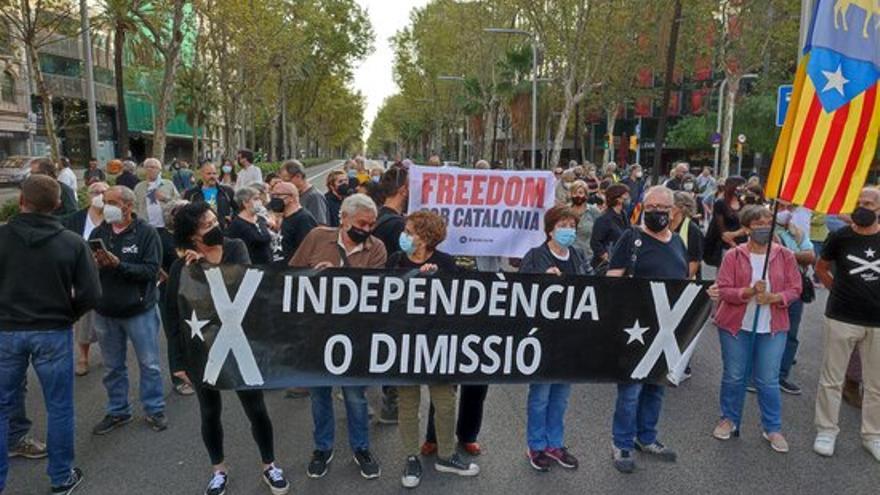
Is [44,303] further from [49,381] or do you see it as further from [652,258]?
[652,258]

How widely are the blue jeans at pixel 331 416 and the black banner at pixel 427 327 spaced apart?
0.54ft

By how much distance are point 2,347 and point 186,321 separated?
0.98 meters

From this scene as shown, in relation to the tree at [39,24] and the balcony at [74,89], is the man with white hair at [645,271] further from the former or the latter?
the balcony at [74,89]

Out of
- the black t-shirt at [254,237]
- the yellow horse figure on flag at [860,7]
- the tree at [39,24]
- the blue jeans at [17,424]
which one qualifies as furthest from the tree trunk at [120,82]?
the yellow horse figure on flag at [860,7]

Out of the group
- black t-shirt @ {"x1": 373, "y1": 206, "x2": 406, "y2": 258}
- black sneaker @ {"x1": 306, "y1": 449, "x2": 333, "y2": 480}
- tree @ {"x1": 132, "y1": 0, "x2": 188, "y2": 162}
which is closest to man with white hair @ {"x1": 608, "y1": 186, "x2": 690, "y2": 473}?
black t-shirt @ {"x1": 373, "y1": 206, "x2": 406, "y2": 258}

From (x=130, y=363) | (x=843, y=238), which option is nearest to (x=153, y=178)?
(x=130, y=363)

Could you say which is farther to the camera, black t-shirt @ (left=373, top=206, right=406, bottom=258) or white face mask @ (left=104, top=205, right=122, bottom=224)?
black t-shirt @ (left=373, top=206, right=406, bottom=258)

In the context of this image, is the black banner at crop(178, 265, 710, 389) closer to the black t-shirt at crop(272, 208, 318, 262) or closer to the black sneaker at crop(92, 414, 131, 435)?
the black sneaker at crop(92, 414, 131, 435)

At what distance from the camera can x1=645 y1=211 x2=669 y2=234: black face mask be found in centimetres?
409

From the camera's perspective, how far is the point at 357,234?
13.5 ft

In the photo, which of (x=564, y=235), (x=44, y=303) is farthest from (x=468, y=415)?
(x=44, y=303)

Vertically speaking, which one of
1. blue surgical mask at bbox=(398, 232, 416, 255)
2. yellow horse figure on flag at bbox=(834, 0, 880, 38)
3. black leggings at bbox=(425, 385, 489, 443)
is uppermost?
yellow horse figure on flag at bbox=(834, 0, 880, 38)

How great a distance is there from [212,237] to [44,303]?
3.16 feet

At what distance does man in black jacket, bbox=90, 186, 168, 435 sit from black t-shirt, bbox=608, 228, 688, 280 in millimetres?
3307
